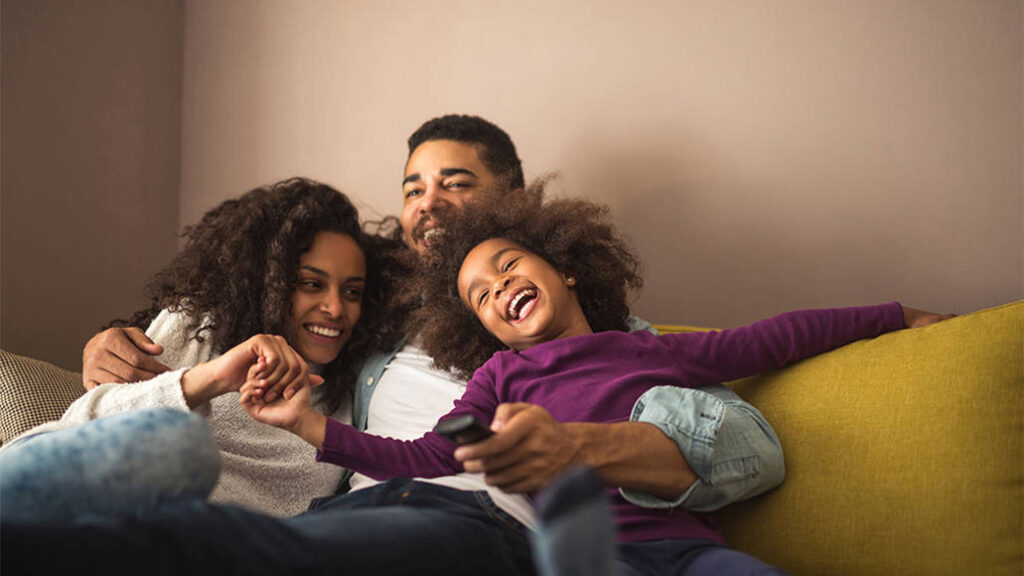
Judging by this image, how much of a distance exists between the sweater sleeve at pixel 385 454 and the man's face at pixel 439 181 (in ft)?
2.48

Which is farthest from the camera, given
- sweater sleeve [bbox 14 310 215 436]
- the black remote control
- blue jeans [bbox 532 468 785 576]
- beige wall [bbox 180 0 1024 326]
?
beige wall [bbox 180 0 1024 326]

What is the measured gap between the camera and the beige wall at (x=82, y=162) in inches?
90.5

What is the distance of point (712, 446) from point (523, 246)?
0.63 meters

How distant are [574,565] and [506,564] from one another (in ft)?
1.22

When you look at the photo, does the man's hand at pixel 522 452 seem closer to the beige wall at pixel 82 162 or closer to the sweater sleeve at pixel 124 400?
the sweater sleeve at pixel 124 400

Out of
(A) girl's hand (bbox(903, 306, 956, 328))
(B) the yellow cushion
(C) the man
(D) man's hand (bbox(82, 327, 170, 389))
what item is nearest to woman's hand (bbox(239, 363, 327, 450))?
(C) the man

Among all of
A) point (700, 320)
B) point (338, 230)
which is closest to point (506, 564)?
point (338, 230)

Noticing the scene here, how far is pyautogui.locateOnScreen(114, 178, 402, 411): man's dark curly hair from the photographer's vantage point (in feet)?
5.30

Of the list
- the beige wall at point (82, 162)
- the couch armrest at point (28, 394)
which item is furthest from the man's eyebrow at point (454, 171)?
the beige wall at point (82, 162)

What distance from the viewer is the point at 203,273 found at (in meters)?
1.67

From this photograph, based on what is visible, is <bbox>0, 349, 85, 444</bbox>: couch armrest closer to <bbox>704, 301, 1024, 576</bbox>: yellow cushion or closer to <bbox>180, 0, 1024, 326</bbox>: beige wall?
<bbox>180, 0, 1024, 326</bbox>: beige wall

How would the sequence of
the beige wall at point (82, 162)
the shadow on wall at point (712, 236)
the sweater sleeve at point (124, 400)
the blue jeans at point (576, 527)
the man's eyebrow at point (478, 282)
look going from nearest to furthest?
the blue jeans at point (576, 527)
the sweater sleeve at point (124, 400)
the man's eyebrow at point (478, 282)
the shadow on wall at point (712, 236)
the beige wall at point (82, 162)

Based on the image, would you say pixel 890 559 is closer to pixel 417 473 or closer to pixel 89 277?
pixel 417 473

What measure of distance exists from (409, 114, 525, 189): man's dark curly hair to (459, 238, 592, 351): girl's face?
47 centimetres
